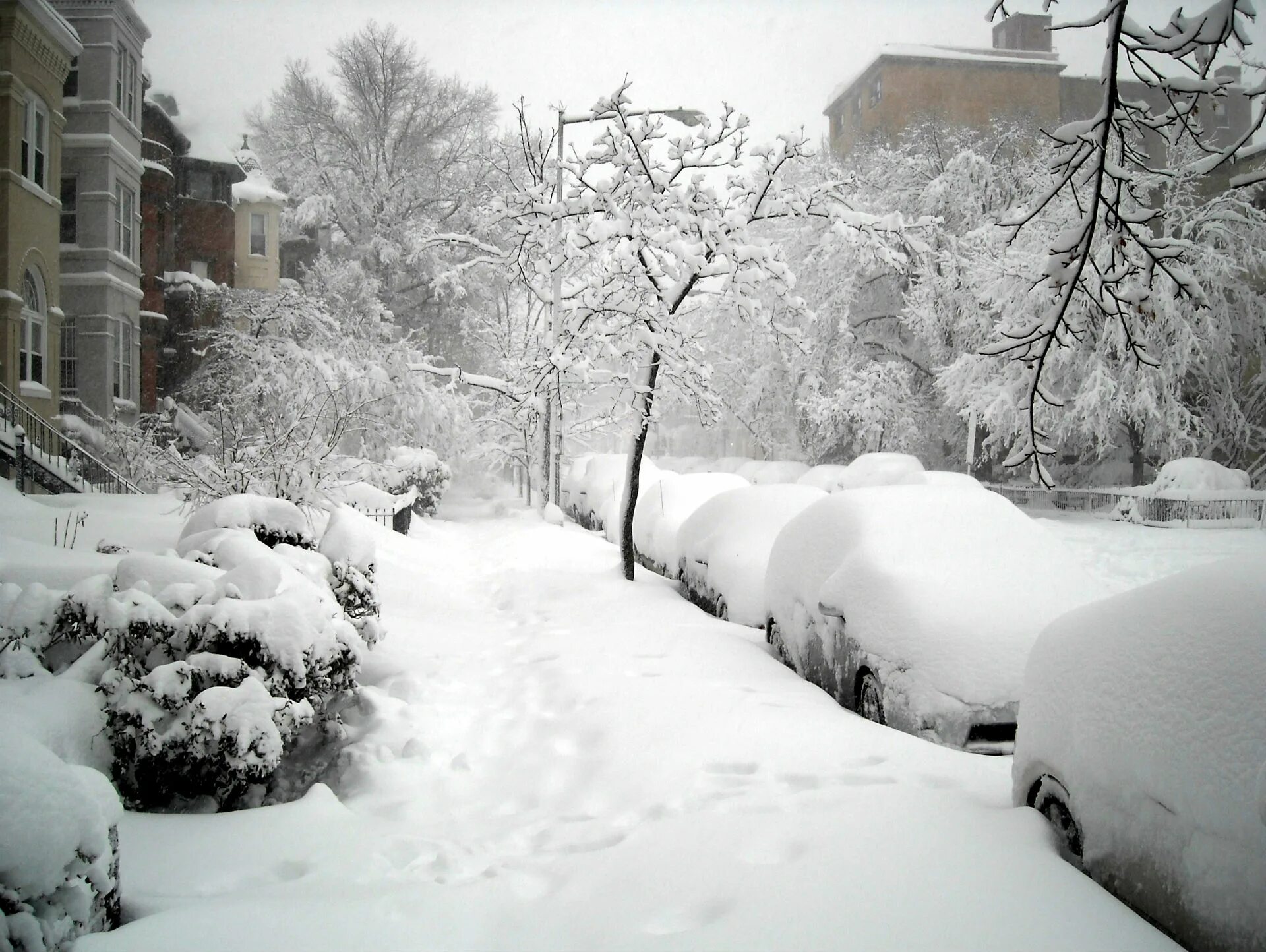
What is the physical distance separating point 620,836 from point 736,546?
17.0 feet

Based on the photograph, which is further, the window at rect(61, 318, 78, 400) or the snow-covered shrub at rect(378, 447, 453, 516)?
the snow-covered shrub at rect(378, 447, 453, 516)

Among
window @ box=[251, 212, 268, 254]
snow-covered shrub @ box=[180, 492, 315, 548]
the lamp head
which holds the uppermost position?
window @ box=[251, 212, 268, 254]

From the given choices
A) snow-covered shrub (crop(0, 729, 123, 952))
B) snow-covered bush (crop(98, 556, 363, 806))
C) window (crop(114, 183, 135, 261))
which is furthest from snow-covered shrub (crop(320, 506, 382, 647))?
window (crop(114, 183, 135, 261))

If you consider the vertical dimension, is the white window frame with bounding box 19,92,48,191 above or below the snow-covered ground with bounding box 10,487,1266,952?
above

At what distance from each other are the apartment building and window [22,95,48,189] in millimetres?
16

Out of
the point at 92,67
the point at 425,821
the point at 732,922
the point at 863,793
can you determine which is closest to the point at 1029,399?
the point at 863,793

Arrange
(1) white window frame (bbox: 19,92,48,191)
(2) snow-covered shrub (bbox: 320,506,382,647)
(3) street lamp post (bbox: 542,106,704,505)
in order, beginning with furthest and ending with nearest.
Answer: (1) white window frame (bbox: 19,92,48,191) < (3) street lamp post (bbox: 542,106,704,505) < (2) snow-covered shrub (bbox: 320,506,382,647)

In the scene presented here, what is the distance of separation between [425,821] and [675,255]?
754 cm

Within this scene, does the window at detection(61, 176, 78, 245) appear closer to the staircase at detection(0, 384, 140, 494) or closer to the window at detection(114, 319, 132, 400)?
the window at detection(114, 319, 132, 400)

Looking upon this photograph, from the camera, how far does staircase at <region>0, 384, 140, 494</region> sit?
11133 mm

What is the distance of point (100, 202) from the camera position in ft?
53.6

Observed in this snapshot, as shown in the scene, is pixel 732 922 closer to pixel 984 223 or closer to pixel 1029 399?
pixel 1029 399

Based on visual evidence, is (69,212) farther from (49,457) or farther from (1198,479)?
(1198,479)

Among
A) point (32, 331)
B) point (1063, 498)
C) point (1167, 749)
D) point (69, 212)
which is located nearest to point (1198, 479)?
point (1063, 498)
